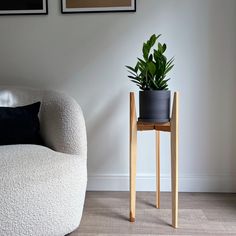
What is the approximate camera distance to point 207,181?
75.2 inches

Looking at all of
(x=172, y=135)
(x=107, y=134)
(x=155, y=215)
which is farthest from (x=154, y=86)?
→ (x=155, y=215)

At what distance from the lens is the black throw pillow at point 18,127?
1437 mm

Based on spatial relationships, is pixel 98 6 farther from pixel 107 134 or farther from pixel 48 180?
pixel 48 180

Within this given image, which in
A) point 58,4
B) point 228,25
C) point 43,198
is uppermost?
point 58,4

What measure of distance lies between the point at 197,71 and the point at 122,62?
1.72 ft

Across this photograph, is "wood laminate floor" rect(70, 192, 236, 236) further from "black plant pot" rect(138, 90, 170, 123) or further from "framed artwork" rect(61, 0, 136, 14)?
"framed artwork" rect(61, 0, 136, 14)

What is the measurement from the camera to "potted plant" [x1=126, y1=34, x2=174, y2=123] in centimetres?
141

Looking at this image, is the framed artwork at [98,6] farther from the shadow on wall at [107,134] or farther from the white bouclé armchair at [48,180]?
the white bouclé armchair at [48,180]

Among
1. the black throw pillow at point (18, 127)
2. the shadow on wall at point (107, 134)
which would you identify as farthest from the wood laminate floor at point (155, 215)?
the black throw pillow at point (18, 127)

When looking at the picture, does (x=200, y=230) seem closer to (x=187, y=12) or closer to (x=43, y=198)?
(x=43, y=198)

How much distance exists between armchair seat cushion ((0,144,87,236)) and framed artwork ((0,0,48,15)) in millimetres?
1051

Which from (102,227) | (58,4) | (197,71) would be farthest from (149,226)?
(58,4)

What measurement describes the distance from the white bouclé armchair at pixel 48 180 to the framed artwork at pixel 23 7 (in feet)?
2.57

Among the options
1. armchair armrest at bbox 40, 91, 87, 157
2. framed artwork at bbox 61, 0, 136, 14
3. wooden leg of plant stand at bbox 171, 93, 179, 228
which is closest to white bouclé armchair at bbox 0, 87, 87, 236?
armchair armrest at bbox 40, 91, 87, 157
